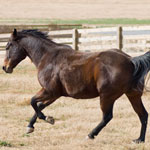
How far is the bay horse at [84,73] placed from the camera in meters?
9.12

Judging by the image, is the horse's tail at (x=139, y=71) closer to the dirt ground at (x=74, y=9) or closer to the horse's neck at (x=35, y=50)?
the horse's neck at (x=35, y=50)

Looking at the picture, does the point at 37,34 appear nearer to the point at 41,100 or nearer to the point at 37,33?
the point at 37,33

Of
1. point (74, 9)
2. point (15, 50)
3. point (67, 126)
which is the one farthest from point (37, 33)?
point (74, 9)

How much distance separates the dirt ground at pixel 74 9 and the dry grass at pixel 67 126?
56293mm

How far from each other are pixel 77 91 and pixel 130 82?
2.98 feet

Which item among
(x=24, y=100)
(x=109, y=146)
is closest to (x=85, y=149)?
(x=109, y=146)

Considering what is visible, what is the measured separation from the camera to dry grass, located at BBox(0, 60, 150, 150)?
9.05 m

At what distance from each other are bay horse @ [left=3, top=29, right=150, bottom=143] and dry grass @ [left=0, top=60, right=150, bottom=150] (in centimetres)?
33

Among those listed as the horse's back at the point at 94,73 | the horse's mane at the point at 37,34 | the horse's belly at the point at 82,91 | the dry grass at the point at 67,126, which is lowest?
the dry grass at the point at 67,126

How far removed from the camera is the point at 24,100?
563 inches

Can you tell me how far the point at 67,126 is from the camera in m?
11.0

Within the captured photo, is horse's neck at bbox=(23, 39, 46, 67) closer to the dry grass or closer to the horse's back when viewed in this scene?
the horse's back

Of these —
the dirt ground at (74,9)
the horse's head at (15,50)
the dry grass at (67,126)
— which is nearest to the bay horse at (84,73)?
the horse's head at (15,50)

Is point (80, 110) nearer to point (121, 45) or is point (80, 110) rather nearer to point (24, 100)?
point (24, 100)
